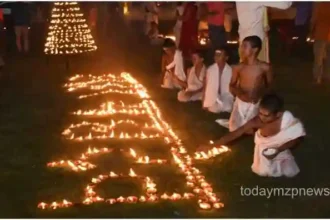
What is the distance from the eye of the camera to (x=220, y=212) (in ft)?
15.4

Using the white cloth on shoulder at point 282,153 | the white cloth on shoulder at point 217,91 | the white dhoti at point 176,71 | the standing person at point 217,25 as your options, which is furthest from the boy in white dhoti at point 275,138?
the standing person at point 217,25

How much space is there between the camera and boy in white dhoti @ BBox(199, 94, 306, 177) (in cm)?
538

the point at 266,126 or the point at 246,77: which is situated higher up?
the point at 246,77

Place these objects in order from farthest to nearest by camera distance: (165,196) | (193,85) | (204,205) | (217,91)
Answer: (193,85) < (217,91) < (165,196) < (204,205)

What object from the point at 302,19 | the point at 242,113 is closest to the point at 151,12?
the point at 302,19

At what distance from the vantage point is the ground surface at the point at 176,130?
4.74m

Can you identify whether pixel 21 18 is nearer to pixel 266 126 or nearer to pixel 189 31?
pixel 189 31

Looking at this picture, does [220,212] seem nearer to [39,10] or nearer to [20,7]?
[20,7]

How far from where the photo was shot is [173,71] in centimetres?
937

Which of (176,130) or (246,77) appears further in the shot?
(176,130)

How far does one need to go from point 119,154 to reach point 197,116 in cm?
182

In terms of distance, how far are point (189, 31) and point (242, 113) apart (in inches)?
174

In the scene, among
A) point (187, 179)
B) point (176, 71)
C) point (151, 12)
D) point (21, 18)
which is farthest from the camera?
point (151, 12)

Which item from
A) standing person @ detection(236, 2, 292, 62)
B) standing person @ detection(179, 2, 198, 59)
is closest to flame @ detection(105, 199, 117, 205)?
standing person @ detection(236, 2, 292, 62)
